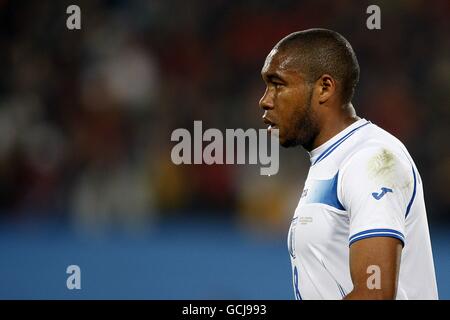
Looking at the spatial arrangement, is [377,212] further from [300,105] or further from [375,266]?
[300,105]

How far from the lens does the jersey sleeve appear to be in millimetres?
2842

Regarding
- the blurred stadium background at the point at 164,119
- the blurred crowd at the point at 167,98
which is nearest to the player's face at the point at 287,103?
the blurred stadium background at the point at 164,119

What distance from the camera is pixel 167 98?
36.3ft

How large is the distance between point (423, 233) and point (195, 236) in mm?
6927

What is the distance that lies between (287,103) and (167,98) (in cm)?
773

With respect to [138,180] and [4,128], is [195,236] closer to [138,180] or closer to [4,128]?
[138,180]

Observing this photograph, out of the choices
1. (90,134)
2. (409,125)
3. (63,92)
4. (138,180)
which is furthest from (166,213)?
(409,125)

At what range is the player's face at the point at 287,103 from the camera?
3.39 meters

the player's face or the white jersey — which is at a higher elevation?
the player's face

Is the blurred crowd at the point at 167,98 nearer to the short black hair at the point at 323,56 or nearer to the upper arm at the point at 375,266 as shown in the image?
the short black hair at the point at 323,56
